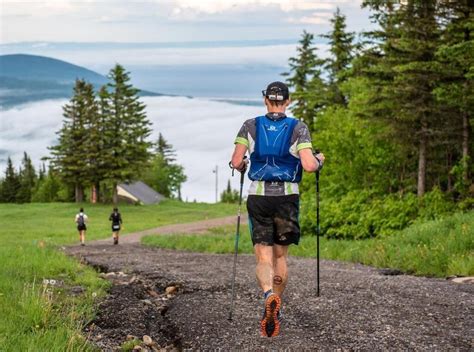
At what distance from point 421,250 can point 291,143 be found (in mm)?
9131

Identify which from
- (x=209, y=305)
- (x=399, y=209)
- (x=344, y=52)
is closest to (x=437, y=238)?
(x=399, y=209)

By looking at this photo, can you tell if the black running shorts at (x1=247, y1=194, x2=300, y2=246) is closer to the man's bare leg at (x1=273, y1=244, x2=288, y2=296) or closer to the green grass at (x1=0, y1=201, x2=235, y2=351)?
the man's bare leg at (x1=273, y1=244, x2=288, y2=296)

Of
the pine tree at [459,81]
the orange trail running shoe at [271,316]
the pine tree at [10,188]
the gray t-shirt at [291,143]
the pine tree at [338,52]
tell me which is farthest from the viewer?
the pine tree at [10,188]

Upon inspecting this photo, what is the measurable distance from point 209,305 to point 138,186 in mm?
104643

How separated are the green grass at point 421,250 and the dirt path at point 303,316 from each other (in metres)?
3.33

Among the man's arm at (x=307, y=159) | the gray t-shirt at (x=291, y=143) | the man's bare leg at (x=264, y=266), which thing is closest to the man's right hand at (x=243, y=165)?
the gray t-shirt at (x=291, y=143)

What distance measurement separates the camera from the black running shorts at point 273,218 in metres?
6.70

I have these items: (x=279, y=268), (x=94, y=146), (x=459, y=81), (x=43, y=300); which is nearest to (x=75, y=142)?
(x=94, y=146)

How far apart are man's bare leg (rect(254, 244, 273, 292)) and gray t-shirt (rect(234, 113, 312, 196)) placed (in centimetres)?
61

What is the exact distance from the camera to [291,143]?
6.70 meters

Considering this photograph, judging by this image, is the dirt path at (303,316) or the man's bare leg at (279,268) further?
the man's bare leg at (279,268)

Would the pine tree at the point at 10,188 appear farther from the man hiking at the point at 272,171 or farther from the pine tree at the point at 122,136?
A: the man hiking at the point at 272,171

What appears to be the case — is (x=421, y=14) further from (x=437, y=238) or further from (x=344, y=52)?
(x=344, y=52)

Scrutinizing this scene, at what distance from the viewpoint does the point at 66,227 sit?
47500mm
